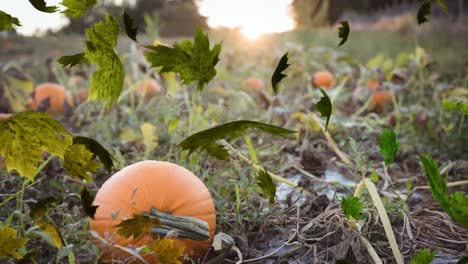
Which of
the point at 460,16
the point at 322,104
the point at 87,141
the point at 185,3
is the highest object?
the point at 322,104

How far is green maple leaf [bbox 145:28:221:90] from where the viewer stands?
36.1 inches

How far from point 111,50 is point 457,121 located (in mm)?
2589

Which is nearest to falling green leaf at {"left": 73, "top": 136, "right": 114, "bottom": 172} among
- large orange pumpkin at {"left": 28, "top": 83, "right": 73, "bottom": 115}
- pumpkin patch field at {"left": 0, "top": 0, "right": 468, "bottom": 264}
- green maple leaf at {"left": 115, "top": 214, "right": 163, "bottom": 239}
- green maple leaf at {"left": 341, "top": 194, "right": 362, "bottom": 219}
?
pumpkin patch field at {"left": 0, "top": 0, "right": 468, "bottom": 264}

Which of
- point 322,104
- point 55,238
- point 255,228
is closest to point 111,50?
point 322,104

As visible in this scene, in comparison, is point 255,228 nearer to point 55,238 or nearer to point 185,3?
point 55,238

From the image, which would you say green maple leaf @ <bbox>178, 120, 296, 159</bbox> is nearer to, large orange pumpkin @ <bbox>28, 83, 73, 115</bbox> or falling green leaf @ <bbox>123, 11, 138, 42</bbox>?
falling green leaf @ <bbox>123, 11, 138, 42</bbox>

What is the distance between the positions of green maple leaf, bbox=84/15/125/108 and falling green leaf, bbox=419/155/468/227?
509mm

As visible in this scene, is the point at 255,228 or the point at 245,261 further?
the point at 255,228

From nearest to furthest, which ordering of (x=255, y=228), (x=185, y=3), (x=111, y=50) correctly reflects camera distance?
(x=111, y=50) < (x=255, y=228) < (x=185, y=3)

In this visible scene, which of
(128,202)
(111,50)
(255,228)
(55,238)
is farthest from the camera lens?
(255,228)

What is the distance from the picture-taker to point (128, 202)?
4.49 ft

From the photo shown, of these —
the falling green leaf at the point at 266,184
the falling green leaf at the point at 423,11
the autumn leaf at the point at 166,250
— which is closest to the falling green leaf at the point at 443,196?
the falling green leaf at the point at 423,11

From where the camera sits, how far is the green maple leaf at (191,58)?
0.92 metres

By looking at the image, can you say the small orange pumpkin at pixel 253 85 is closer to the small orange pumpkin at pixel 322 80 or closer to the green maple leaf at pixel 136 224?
the small orange pumpkin at pixel 322 80
